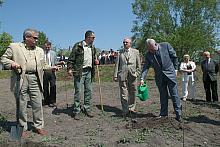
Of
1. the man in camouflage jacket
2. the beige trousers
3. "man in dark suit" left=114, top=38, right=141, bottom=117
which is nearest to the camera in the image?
the beige trousers

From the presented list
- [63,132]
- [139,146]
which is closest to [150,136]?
[139,146]

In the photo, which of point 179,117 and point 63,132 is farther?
point 179,117

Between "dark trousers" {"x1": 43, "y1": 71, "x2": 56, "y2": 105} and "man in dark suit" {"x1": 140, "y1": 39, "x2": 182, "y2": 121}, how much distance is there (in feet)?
10.8

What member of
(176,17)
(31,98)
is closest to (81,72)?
(31,98)

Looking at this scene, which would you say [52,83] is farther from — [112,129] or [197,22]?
[197,22]

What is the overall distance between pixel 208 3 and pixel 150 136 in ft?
129

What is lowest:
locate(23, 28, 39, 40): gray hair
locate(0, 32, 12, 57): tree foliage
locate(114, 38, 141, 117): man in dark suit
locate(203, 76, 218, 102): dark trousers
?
locate(203, 76, 218, 102): dark trousers

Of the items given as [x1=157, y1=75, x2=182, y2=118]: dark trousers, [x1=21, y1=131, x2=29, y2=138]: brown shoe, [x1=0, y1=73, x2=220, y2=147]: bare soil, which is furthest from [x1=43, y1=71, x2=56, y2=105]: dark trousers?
[x1=157, y1=75, x2=182, y2=118]: dark trousers

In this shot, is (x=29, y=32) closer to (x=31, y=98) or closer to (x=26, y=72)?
(x=26, y=72)

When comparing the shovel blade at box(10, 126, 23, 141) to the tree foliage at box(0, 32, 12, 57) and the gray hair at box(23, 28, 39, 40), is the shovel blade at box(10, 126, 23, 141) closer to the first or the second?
the gray hair at box(23, 28, 39, 40)

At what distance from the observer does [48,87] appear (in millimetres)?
10938

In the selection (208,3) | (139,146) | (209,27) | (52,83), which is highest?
(208,3)

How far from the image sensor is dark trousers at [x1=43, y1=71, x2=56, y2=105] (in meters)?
10.8

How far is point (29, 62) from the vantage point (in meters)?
7.46
